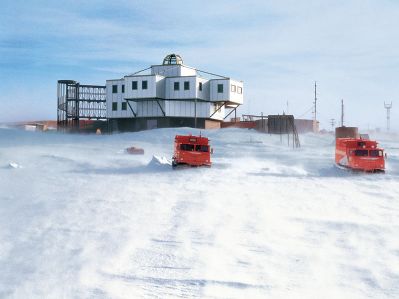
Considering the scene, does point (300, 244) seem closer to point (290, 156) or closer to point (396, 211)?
point (396, 211)

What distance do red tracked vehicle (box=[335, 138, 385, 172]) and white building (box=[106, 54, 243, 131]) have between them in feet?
101

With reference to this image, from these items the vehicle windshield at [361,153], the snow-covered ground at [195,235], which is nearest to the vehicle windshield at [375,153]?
the vehicle windshield at [361,153]

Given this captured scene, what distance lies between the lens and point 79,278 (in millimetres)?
8711

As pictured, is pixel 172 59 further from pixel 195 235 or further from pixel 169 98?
pixel 195 235

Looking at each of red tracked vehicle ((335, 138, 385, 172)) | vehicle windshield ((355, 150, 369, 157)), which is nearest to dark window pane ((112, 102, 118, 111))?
red tracked vehicle ((335, 138, 385, 172))

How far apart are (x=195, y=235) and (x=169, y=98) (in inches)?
1775

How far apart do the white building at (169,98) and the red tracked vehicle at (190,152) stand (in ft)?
96.2

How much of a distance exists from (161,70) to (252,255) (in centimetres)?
5008

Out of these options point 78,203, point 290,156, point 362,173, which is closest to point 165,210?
point 78,203

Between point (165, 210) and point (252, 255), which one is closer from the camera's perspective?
point (252, 255)

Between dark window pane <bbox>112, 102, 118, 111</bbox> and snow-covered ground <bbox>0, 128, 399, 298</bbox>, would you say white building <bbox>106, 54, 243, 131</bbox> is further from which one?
snow-covered ground <bbox>0, 128, 399, 298</bbox>

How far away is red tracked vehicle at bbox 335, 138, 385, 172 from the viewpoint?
2511cm

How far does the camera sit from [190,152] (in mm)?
25266

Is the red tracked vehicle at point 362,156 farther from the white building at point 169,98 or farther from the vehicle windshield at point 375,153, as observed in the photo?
the white building at point 169,98
